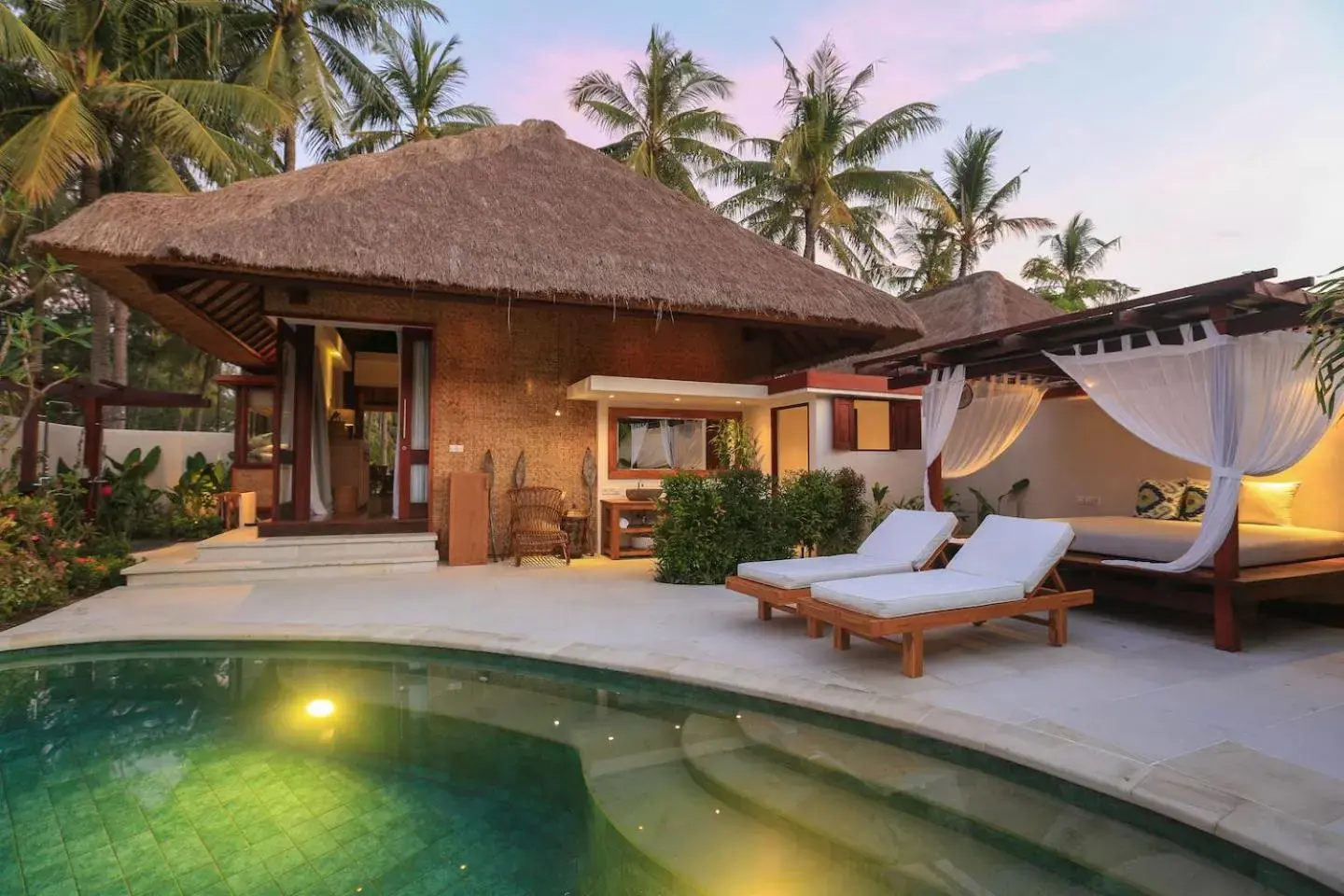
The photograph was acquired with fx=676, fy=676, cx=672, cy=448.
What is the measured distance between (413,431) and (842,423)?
18.7ft

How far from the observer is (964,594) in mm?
4039

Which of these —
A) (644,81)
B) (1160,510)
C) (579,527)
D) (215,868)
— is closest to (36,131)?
(579,527)

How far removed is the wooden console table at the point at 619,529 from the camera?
8.54 m

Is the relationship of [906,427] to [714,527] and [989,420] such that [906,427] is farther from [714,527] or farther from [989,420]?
[714,527]

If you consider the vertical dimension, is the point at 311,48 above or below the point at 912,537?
above

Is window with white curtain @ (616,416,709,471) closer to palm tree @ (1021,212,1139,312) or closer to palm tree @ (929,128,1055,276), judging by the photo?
palm tree @ (929,128,1055,276)

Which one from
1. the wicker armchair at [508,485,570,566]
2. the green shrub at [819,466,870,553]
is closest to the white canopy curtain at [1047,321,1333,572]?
the green shrub at [819,466,870,553]

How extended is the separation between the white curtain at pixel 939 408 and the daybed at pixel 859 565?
138cm

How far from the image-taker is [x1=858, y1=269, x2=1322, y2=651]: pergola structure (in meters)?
4.15

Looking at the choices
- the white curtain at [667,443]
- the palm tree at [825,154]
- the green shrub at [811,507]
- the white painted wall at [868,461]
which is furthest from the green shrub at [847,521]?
the palm tree at [825,154]

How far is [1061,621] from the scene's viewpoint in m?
4.51

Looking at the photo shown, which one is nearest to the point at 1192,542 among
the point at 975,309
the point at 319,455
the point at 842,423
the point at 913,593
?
the point at 913,593

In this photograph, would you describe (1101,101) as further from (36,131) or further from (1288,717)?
(36,131)

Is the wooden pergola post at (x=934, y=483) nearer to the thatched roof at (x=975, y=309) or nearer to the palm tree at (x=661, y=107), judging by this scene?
the thatched roof at (x=975, y=309)
